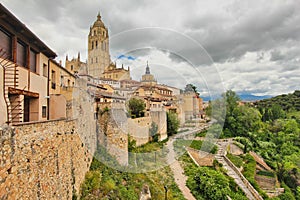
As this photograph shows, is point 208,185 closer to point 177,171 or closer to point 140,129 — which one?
point 177,171

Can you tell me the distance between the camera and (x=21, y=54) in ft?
19.7

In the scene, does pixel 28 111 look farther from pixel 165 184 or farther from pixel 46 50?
pixel 165 184

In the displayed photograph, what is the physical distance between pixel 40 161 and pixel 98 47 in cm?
4507

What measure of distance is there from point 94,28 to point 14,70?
43689 millimetres

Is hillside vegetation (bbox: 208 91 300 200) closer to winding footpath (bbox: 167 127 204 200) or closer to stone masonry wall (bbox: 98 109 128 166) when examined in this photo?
winding footpath (bbox: 167 127 204 200)

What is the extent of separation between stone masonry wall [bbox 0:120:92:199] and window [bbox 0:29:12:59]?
86.0 inches

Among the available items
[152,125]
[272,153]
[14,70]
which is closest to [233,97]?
[272,153]

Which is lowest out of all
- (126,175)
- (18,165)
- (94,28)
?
(126,175)

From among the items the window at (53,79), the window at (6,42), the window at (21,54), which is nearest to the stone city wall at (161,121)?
the window at (53,79)

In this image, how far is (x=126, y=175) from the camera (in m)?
9.10

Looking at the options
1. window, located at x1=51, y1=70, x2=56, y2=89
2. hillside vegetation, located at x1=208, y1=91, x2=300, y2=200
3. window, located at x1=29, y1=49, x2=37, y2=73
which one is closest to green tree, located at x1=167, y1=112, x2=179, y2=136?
hillside vegetation, located at x1=208, y1=91, x2=300, y2=200

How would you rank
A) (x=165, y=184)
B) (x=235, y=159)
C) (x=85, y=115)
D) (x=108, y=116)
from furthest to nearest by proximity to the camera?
(x=235, y=159) → (x=165, y=184) → (x=108, y=116) → (x=85, y=115)

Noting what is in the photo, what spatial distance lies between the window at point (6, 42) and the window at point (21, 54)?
0.42 meters

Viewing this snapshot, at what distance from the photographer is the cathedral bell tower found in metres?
43.4
